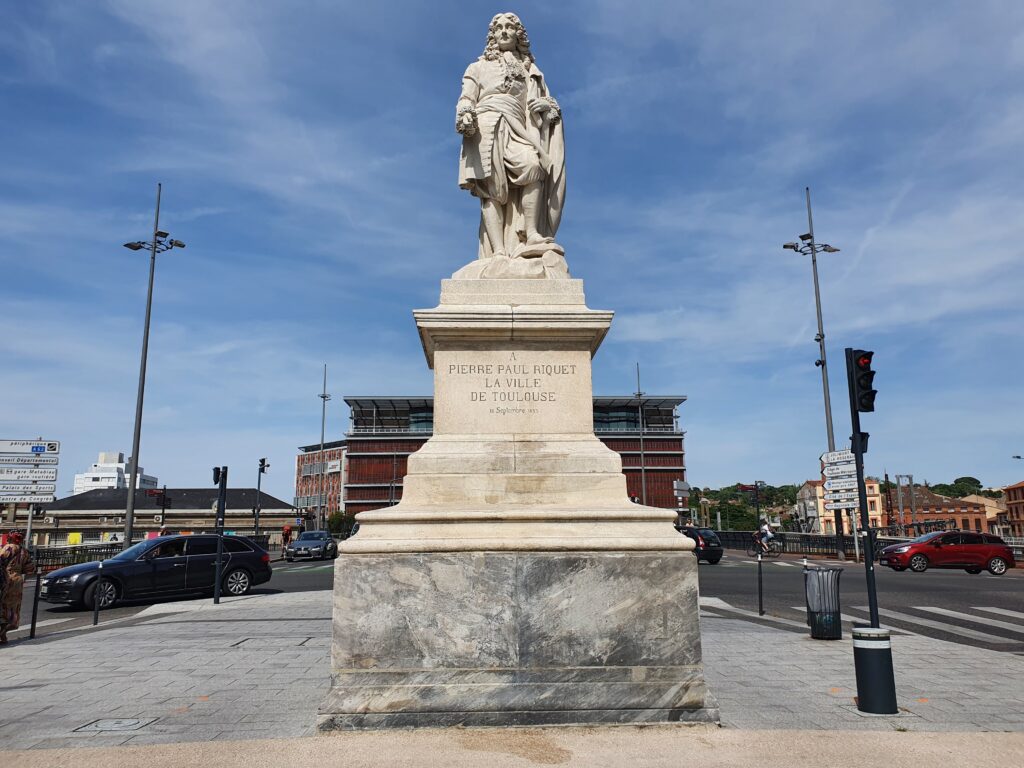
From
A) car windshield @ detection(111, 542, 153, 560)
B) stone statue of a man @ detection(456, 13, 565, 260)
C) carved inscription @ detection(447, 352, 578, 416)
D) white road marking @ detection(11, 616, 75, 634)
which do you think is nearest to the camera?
carved inscription @ detection(447, 352, 578, 416)

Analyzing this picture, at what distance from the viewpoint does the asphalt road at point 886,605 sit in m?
11.6

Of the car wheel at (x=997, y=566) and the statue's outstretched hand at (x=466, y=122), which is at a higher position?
the statue's outstretched hand at (x=466, y=122)

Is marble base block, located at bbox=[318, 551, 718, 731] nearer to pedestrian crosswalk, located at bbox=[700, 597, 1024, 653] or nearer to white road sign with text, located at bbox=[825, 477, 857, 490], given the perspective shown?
pedestrian crosswalk, located at bbox=[700, 597, 1024, 653]

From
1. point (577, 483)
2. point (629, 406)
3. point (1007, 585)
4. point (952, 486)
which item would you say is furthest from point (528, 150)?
point (952, 486)

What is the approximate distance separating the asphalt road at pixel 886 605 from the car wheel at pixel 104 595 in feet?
0.68

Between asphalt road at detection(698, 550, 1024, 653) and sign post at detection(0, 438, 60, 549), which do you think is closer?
asphalt road at detection(698, 550, 1024, 653)

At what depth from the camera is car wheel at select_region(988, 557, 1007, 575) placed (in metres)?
24.0

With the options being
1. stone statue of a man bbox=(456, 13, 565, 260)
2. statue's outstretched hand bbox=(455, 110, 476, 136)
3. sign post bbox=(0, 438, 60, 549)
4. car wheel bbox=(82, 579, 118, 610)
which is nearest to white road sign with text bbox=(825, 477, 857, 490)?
stone statue of a man bbox=(456, 13, 565, 260)

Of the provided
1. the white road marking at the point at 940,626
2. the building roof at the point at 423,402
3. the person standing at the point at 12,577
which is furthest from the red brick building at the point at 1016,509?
the person standing at the point at 12,577

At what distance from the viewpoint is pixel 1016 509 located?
11506 cm

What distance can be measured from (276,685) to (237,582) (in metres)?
12.1

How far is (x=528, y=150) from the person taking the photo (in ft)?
23.0

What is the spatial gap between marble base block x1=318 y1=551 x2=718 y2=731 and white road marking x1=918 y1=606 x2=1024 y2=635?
9668 mm

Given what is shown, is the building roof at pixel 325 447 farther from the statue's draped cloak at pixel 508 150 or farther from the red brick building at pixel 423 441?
the statue's draped cloak at pixel 508 150
